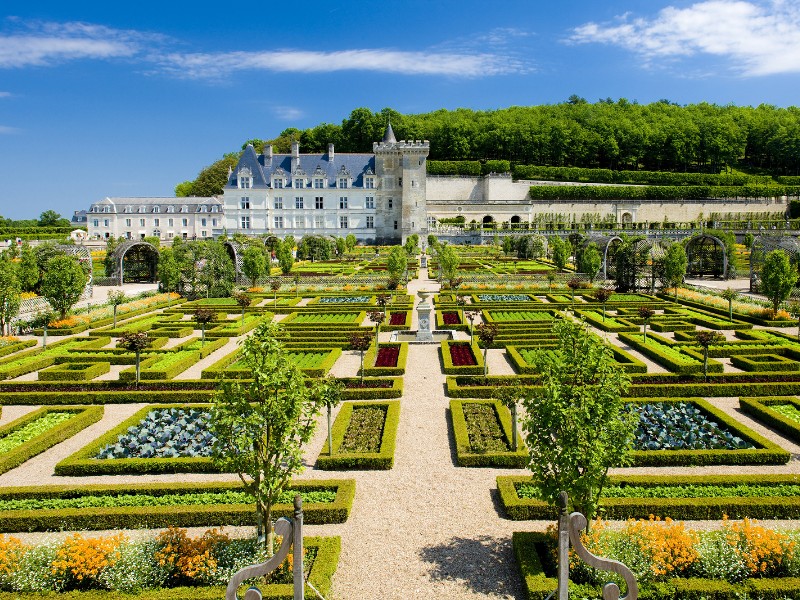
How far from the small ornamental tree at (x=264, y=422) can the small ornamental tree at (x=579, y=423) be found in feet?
11.0

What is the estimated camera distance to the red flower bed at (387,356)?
62.3 feet

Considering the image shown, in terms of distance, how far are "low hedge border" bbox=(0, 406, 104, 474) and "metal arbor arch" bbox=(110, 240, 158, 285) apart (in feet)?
93.7

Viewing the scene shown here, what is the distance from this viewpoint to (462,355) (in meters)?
19.6

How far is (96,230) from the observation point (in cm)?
7494

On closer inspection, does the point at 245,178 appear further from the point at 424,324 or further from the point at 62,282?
the point at 424,324

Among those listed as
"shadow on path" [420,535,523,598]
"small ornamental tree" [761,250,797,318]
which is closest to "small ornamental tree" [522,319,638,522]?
"shadow on path" [420,535,523,598]

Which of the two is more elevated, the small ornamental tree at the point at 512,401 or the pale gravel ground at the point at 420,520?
the small ornamental tree at the point at 512,401

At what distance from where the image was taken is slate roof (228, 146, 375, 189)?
6856cm

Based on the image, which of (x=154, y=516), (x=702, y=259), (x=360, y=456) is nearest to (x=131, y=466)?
(x=154, y=516)

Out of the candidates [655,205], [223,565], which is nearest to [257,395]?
[223,565]

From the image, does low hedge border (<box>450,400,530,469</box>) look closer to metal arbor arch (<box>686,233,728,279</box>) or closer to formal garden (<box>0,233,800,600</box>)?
formal garden (<box>0,233,800,600</box>)

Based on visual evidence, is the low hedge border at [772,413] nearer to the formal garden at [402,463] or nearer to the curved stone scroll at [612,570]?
the formal garden at [402,463]

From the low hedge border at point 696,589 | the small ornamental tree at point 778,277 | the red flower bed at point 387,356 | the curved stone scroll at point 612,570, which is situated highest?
the small ornamental tree at point 778,277

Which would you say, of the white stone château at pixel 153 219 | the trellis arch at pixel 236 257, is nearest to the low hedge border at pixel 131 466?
the trellis arch at pixel 236 257
